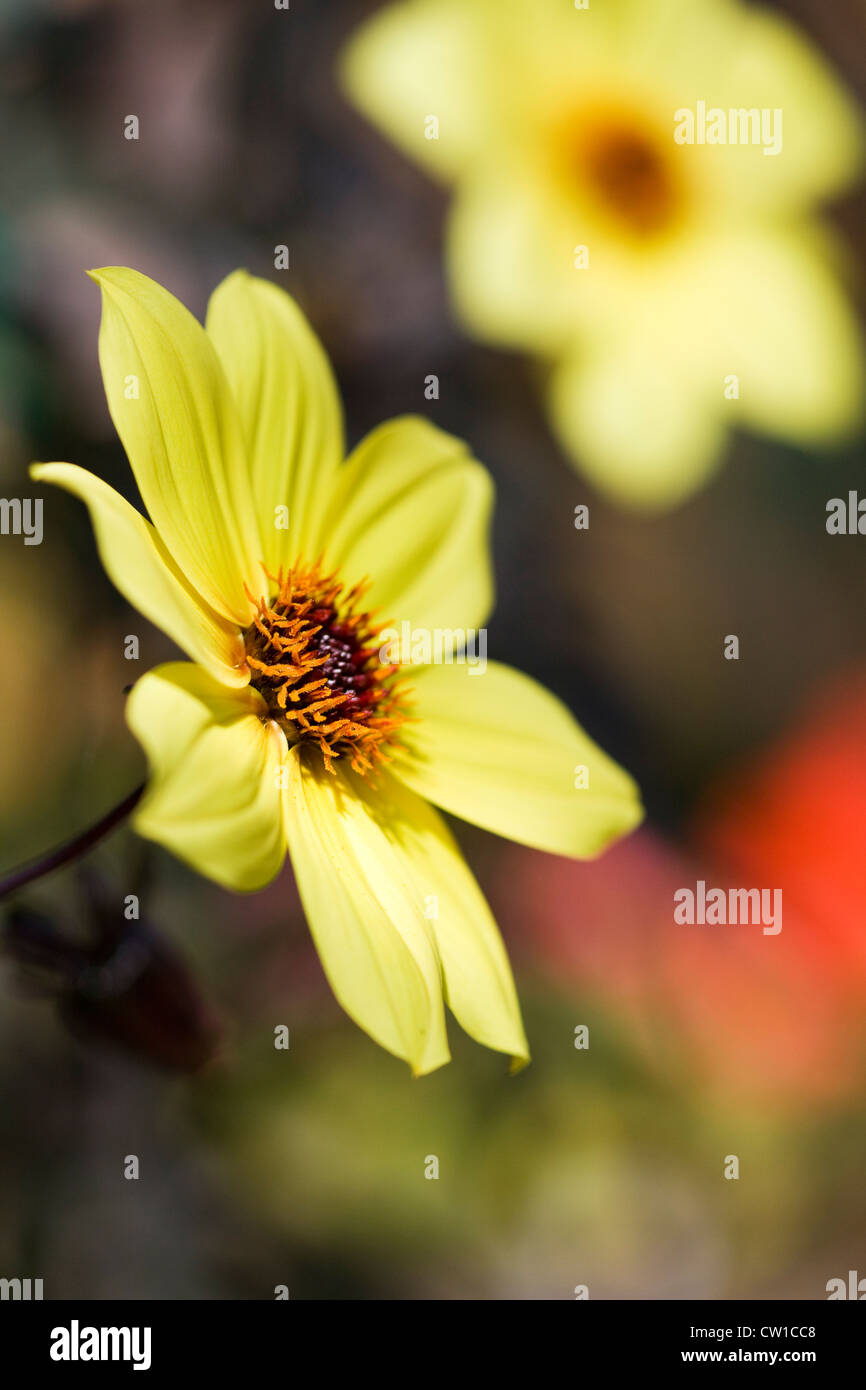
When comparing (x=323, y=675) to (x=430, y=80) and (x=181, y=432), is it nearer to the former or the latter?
(x=181, y=432)

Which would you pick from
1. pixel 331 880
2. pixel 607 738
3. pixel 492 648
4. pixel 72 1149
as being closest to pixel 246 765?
pixel 331 880

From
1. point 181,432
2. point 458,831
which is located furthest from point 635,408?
point 181,432

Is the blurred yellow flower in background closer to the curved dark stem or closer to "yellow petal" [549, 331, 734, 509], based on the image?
"yellow petal" [549, 331, 734, 509]

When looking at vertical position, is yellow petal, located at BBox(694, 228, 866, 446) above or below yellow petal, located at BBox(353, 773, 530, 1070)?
above

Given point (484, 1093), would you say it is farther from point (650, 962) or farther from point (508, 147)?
point (508, 147)

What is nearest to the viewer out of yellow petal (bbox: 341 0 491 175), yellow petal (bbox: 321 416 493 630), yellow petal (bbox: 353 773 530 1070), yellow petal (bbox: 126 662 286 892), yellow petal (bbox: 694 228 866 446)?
yellow petal (bbox: 126 662 286 892)

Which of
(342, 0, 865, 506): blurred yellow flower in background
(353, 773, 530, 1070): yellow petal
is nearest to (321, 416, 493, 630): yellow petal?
(353, 773, 530, 1070): yellow petal

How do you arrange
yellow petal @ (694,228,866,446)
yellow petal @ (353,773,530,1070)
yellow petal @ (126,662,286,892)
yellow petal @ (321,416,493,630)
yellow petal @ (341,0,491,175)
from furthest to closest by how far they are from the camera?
1. yellow petal @ (694,228,866,446)
2. yellow petal @ (341,0,491,175)
3. yellow petal @ (321,416,493,630)
4. yellow petal @ (353,773,530,1070)
5. yellow petal @ (126,662,286,892)

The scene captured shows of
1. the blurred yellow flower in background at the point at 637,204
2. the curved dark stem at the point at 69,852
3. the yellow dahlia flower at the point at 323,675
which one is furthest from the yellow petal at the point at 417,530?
the blurred yellow flower in background at the point at 637,204
